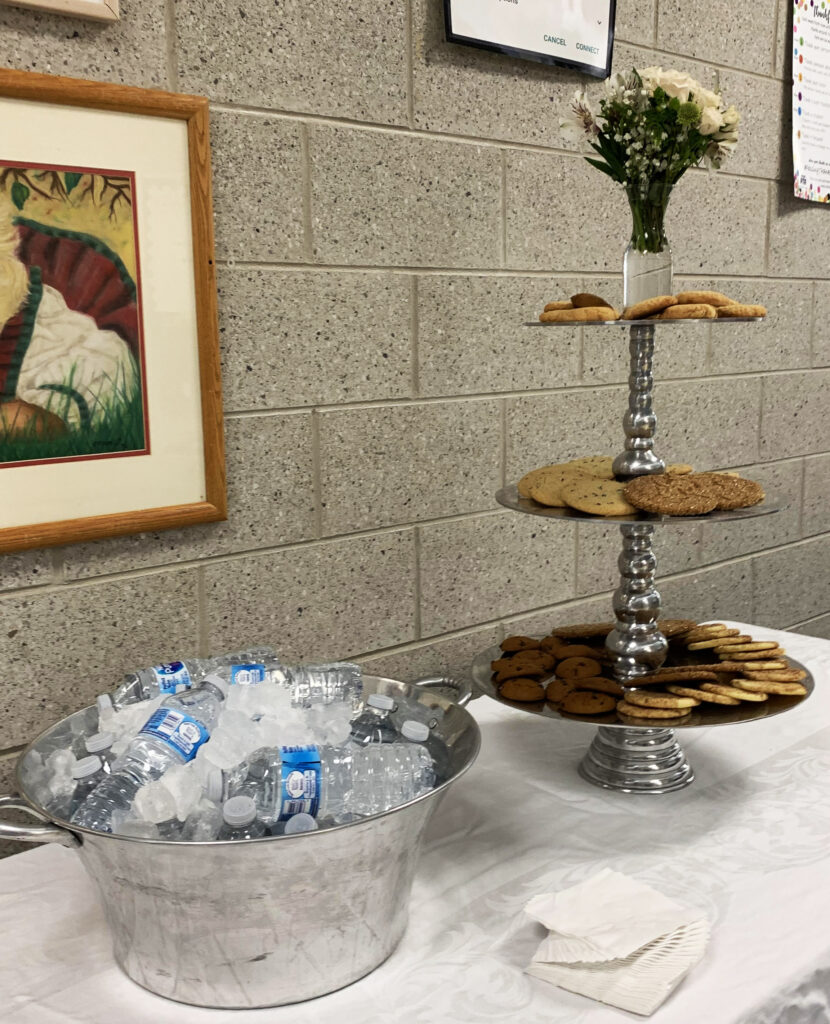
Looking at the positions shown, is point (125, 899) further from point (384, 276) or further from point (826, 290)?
point (826, 290)

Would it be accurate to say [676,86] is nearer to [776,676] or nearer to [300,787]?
[776,676]

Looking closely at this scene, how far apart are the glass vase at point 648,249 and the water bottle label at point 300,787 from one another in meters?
0.77

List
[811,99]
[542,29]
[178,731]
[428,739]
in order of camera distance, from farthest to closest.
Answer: [811,99] < [542,29] < [428,739] < [178,731]

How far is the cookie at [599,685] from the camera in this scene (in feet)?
3.88

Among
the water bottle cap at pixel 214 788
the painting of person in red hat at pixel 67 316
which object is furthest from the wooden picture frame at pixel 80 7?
the water bottle cap at pixel 214 788

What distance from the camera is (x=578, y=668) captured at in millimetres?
1260

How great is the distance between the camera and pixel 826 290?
7.78 feet

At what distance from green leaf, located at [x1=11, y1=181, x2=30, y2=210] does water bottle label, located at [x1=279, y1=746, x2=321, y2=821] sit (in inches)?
28.9

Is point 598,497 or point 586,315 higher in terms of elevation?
point 586,315

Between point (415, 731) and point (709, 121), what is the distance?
85 cm

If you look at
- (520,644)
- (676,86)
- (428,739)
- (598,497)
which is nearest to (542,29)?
(676,86)

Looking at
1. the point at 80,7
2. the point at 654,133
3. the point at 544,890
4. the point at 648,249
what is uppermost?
the point at 80,7

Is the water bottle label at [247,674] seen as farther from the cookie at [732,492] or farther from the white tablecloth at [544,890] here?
the cookie at [732,492]

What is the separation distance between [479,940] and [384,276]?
0.97m
